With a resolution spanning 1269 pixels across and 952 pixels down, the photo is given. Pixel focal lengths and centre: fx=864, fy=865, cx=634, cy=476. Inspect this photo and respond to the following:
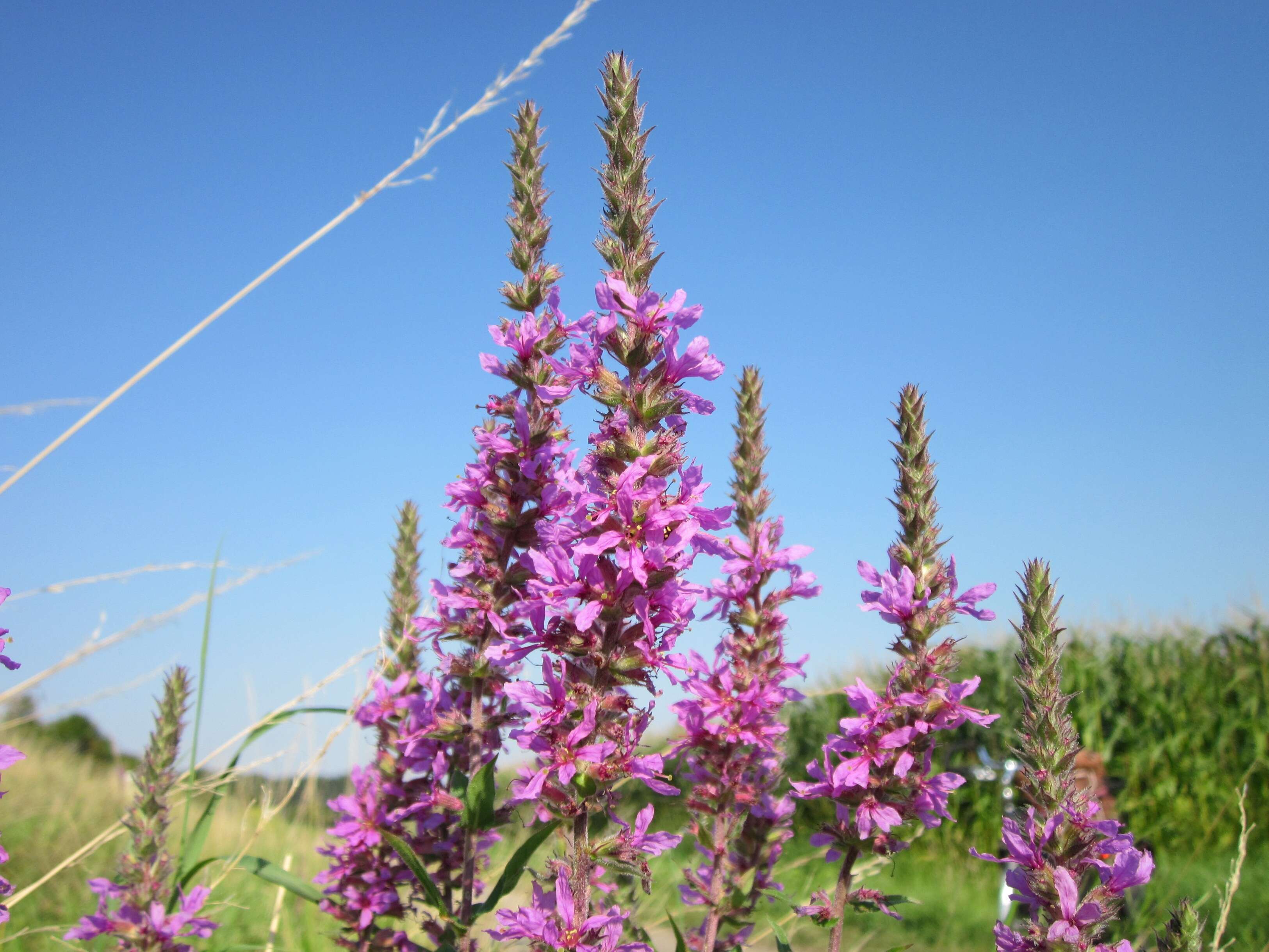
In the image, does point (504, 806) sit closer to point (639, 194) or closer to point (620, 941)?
point (620, 941)

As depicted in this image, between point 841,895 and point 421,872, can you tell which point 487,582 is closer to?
point 421,872

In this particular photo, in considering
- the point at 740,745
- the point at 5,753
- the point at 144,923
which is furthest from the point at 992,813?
the point at 5,753

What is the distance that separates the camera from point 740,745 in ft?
10.7

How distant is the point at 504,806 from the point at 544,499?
111cm

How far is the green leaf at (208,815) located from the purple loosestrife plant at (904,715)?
1826 millimetres

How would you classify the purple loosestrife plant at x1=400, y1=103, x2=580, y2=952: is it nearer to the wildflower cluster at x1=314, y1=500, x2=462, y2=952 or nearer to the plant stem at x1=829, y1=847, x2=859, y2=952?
the wildflower cluster at x1=314, y1=500, x2=462, y2=952

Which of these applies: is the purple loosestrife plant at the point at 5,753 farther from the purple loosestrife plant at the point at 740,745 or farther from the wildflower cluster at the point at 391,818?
the purple loosestrife plant at the point at 740,745

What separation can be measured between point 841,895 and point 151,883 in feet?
8.16

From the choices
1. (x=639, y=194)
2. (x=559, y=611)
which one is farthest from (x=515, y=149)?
(x=559, y=611)

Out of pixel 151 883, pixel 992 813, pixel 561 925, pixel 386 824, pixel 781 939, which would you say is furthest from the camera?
pixel 992 813

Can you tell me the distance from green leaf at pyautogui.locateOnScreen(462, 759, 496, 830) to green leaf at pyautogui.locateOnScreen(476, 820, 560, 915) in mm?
197

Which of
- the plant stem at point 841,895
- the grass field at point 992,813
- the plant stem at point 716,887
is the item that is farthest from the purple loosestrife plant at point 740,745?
the grass field at point 992,813

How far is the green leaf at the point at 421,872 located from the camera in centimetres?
235

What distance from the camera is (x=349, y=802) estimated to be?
3525 millimetres
